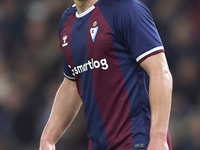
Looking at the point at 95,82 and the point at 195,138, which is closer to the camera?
the point at 95,82

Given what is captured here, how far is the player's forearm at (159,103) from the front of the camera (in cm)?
248

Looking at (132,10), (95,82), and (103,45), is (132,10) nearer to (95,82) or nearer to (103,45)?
(103,45)

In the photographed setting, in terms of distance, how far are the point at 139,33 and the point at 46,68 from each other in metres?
4.40

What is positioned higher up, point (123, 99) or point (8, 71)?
point (123, 99)

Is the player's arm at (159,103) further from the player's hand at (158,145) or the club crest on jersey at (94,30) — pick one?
the club crest on jersey at (94,30)

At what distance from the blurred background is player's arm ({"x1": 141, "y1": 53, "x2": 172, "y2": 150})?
13.0 ft

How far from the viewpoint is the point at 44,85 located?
6.77 meters

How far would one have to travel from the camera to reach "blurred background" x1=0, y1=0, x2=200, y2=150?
6.47m

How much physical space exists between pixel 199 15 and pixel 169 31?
0.53m

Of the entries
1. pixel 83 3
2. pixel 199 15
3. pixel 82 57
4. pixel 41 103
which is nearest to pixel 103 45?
pixel 82 57

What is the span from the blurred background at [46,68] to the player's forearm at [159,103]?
396 centimetres

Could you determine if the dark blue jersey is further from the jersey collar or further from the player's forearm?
the player's forearm

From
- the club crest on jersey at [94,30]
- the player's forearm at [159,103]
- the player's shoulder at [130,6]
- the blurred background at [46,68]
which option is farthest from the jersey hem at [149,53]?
the blurred background at [46,68]

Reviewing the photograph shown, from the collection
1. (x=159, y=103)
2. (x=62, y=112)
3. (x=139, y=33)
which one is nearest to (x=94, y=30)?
(x=139, y=33)
